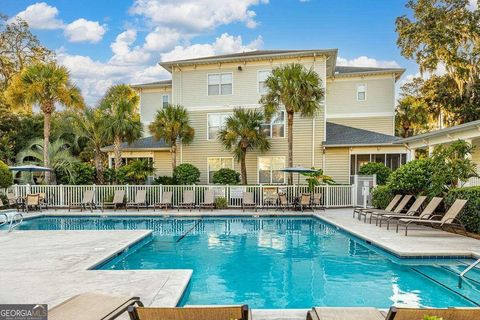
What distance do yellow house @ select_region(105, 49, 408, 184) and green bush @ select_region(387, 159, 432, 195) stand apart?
282 inches

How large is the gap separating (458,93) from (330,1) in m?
10.9

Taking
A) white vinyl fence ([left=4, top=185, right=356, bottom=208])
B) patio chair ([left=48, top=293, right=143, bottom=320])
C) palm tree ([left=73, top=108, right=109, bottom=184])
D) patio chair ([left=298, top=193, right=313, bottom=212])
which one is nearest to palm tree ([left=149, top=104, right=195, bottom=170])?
palm tree ([left=73, top=108, right=109, bottom=184])

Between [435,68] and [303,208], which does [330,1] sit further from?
[303,208]

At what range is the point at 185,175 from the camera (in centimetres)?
2066

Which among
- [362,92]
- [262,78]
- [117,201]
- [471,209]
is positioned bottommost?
[117,201]

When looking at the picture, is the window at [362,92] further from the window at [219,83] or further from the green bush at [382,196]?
the green bush at [382,196]

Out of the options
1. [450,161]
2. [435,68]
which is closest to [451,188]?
[450,161]

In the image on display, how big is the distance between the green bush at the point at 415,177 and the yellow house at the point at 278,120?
7152 mm

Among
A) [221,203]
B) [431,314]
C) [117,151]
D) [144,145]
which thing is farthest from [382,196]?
[144,145]

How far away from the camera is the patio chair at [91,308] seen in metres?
3.30

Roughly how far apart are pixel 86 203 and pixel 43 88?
6.54m

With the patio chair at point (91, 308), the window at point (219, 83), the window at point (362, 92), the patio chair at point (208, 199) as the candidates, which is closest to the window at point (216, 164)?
the window at point (219, 83)

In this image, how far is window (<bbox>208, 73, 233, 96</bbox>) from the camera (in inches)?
897

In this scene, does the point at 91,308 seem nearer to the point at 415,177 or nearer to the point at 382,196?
the point at 415,177
